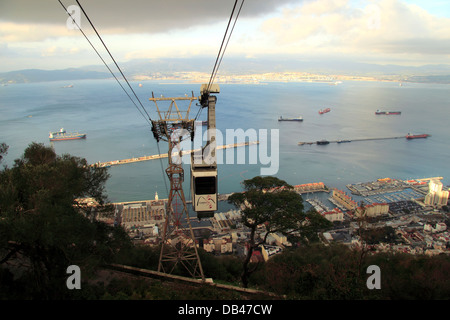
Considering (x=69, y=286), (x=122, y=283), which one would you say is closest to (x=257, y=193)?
(x=122, y=283)

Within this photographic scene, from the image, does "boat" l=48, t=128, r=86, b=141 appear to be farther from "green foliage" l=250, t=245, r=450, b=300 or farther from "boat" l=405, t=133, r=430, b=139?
"boat" l=405, t=133, r=430, b=139

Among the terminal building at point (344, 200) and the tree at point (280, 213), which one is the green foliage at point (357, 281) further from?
the terminal building at point (344, 200)

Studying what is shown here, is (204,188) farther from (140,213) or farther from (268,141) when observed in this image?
(268,141)

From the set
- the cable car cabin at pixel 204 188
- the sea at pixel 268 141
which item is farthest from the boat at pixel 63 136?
the cable car cabin at pixel 204 188

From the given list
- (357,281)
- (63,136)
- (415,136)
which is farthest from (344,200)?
(63,136)

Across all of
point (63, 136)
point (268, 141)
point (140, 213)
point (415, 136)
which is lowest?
point (140, 213)

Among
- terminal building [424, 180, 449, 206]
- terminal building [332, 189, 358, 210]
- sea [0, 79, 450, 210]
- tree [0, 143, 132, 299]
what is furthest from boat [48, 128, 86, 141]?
terminal building [424, 180, 449, 206]

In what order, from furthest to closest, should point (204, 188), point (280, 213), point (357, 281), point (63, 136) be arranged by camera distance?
1. point (63, 136)
2. point (280, 213)
3. point (204, 188)
4. point (357, 281)
